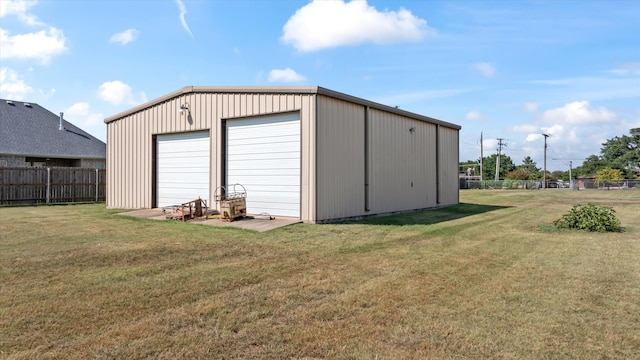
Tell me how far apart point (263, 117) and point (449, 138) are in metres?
10.2

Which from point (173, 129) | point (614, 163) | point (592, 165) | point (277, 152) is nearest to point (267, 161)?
point (277, 152)

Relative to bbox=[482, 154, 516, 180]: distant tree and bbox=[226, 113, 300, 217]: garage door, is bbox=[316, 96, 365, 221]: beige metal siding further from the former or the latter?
bbox=[482, 154, 516, 180]: distant tree

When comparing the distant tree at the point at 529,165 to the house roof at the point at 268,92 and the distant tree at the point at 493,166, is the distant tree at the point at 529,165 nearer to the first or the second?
the distant tree at the point at 493,166

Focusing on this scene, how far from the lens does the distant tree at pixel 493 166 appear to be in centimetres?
8842

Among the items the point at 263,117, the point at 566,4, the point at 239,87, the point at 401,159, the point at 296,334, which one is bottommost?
the point at 296,334

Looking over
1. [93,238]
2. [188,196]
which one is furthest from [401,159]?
[93,238]

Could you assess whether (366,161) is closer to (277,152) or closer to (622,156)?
(277,152)

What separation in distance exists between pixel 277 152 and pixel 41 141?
20.0 meters

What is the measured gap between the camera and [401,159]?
14.6 meters

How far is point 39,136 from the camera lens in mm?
24312

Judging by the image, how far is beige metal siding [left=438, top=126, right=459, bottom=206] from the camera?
17.8 meters

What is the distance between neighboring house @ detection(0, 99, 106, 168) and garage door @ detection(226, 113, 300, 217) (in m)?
17.2

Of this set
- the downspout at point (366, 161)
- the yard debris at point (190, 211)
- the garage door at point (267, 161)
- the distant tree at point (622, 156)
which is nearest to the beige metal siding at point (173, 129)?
the garage door at point (267, 161)

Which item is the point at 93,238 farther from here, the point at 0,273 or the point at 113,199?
the point at 113,199
